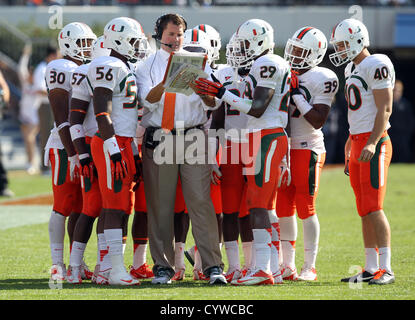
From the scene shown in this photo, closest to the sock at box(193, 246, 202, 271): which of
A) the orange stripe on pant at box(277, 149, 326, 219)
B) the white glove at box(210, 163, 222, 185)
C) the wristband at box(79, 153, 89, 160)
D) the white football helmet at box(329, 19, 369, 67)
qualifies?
the white glove at box(210, 163, 222, 185)

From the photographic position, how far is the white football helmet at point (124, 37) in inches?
252

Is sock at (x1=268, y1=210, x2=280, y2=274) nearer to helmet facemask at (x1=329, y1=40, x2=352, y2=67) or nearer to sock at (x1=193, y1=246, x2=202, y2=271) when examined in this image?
sock at (x1=193, y1=246, x2=202, y2=271)

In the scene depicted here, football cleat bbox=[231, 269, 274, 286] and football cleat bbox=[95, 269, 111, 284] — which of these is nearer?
football cleat bbox=[231, 269, 274, 286]

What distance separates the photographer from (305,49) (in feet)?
22.1

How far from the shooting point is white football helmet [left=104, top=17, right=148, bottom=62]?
6.39 meters

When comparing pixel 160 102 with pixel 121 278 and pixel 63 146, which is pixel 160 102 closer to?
pixel 63 146

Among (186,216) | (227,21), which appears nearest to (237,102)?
(186,216)

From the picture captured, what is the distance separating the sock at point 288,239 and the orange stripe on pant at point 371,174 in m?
0.63

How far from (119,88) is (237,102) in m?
0.87

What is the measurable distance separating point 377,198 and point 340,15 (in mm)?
15234

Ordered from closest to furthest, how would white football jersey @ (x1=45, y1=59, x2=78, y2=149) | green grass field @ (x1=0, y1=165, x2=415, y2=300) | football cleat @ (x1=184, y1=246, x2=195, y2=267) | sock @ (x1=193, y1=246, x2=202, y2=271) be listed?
green grass field @ (x1=0, y1=165, x2=415, y2=300) < white football jersey @ (x1=45, y1=59, x2=78, y2=149) < sock @ (x1=193, y1=246, x2=202, y2=271) < football cleat @ (x1=184, y1=246, x2=195, y2=267)

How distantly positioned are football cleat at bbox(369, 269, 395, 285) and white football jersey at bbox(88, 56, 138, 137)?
210 centimetres

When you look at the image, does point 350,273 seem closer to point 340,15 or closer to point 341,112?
point 341,112

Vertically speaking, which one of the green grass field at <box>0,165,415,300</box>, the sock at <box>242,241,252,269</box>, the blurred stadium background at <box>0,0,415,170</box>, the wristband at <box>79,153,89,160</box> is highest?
the blurred stadium background at <box>0,0,415,170</box>
